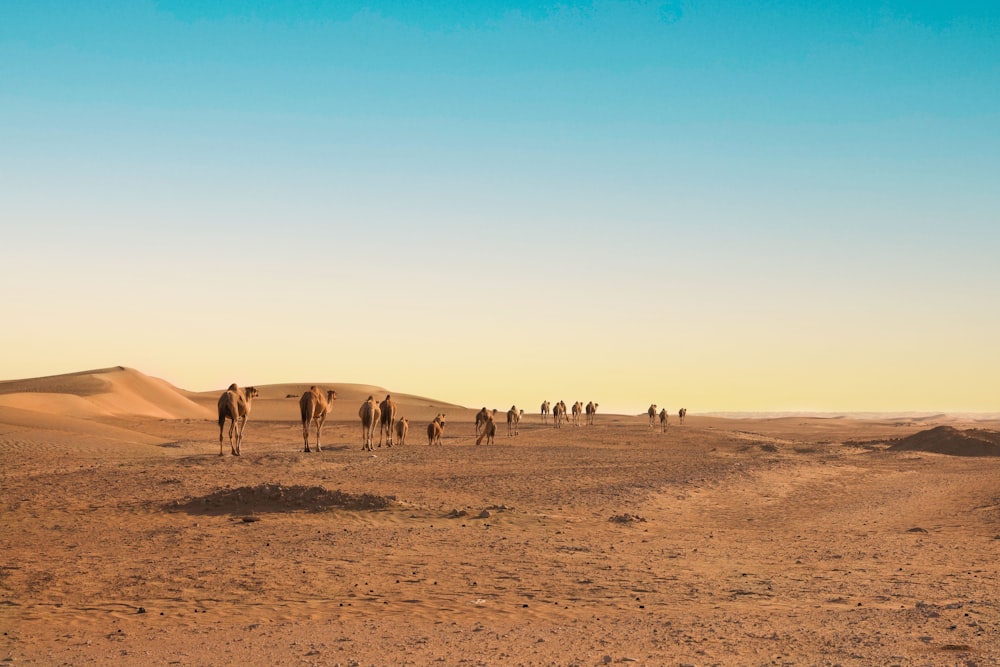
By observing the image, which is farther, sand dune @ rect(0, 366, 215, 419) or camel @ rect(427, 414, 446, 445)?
sand dune @ rect(0, 366, 215, 419)

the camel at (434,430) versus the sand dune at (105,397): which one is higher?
the sand dune at (105,397)

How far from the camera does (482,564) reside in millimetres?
14875

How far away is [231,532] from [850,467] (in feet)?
89.0

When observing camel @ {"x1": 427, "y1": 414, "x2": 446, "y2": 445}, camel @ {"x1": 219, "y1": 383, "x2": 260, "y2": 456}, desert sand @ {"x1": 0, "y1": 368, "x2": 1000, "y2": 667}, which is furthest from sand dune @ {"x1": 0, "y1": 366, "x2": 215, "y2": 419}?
desert sand @ {"x1": 0, "y1": 368, "x2": 1000, "y2": 667}

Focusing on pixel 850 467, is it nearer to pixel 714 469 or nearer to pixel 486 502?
pixel 714 469

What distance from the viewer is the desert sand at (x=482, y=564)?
402 inches

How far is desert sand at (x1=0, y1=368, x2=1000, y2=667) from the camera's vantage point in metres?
10.2

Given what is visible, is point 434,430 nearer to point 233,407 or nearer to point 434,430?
point 434,430

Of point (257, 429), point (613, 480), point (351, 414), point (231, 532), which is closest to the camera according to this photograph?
point (231, 532)

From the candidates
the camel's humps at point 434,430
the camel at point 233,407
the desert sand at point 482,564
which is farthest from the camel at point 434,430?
the desert sand at point 482,564

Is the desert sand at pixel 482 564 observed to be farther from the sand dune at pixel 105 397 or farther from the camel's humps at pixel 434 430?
the sand dune at pixel 105 397

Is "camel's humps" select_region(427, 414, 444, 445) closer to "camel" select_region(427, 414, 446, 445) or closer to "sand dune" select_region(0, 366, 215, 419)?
"camel" select_region(427, 414, 446, 445)

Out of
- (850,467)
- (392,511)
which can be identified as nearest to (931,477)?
(850,467)

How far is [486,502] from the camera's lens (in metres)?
22.2
